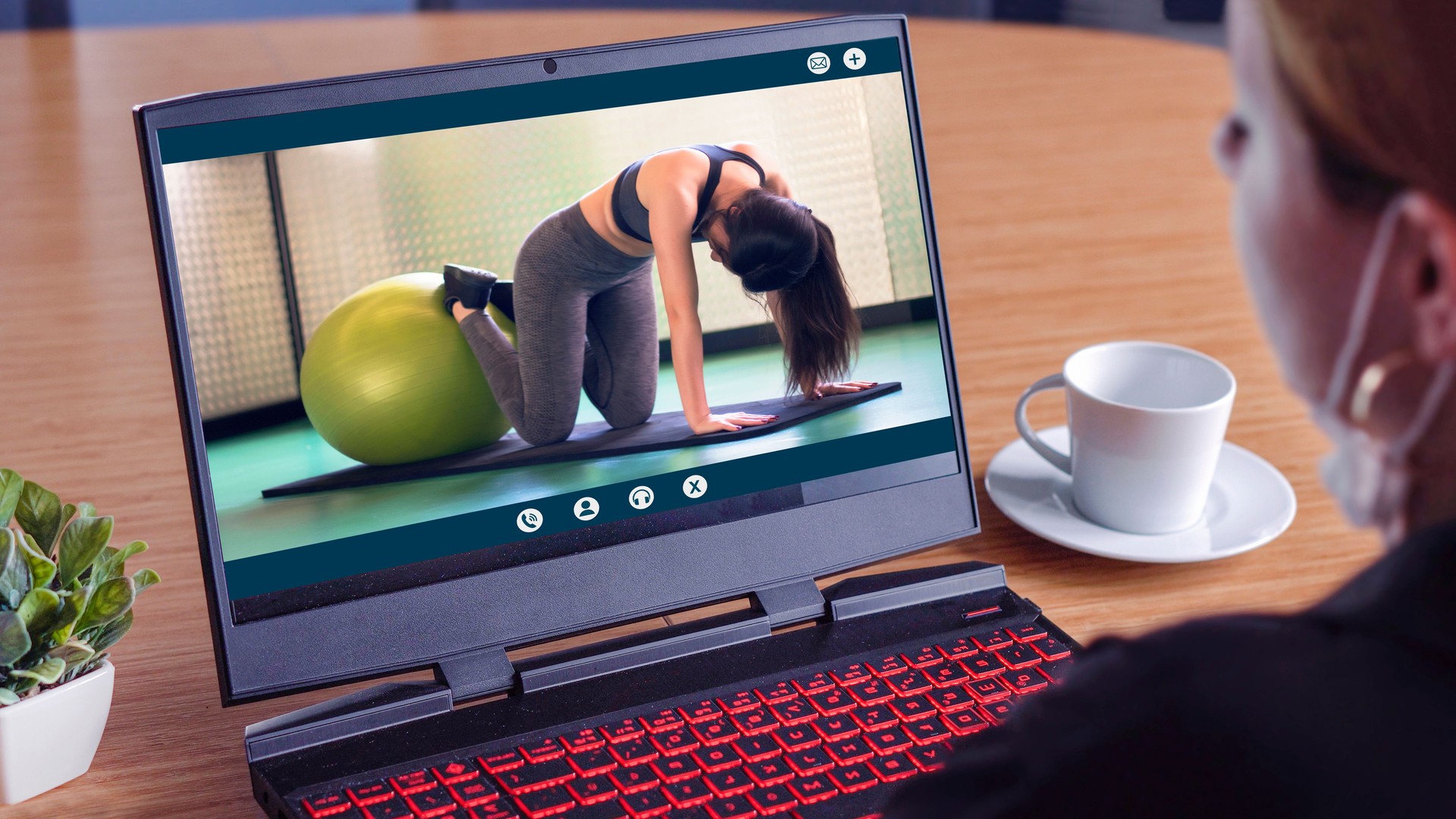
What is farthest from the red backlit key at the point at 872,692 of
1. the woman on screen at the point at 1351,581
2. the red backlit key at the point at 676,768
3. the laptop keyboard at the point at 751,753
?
the woman on screen at the point at 1351,581

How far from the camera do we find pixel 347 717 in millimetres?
653

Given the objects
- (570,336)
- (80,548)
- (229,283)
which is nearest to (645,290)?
(570,336)

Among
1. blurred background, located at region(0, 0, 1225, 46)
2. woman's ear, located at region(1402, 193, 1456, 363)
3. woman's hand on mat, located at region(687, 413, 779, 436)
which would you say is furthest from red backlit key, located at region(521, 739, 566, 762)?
blurred background, located at region(0, 0, 1225, 46)

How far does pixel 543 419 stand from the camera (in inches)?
28.4

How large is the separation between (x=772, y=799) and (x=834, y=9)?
2.81 metres

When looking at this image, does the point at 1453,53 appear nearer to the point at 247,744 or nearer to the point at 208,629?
the point at 247,744

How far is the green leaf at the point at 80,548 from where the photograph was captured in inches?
25.2

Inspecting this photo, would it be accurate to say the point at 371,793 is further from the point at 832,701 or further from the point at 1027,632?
the point at 1027,632

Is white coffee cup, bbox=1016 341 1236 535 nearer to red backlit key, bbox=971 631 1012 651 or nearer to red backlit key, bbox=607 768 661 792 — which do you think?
red backlit key, bbox=971 631 1012 651

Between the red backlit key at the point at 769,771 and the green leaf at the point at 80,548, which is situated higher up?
the green leaf at the point at 80,548

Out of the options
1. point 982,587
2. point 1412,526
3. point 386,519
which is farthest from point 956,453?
point 1412,526

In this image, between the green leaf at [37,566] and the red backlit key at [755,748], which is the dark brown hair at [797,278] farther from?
the green leaf at [37,566]

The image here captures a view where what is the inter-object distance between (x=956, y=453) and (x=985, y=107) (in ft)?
3.12

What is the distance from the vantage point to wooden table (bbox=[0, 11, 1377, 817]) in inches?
30.2
